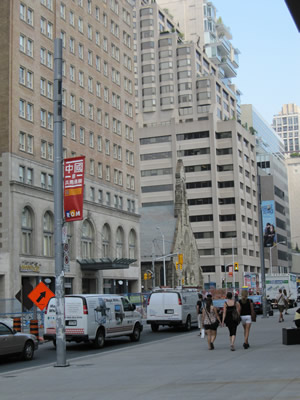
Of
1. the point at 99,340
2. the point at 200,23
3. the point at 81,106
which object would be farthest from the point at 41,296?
the point at 200,23

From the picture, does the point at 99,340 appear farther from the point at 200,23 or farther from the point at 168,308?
the point at 200,23

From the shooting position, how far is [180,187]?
106m

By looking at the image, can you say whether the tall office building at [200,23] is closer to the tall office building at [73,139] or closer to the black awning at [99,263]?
the tall office building at [73,139]

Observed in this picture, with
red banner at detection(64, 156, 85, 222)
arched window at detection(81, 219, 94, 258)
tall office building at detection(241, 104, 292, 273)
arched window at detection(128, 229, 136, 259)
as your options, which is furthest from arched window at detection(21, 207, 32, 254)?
tall office building at detection(241, 104, 292, 273)

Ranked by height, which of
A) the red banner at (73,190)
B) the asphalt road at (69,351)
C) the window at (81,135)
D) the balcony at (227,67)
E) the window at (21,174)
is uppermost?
the balcony at (227,67)

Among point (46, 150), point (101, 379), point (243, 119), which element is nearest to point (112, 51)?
point (46, 150)

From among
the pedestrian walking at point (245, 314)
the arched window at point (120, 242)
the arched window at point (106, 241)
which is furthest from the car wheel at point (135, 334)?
the arched window at point (120, 242)

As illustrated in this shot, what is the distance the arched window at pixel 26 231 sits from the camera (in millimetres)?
53713

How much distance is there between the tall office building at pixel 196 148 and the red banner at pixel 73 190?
86853 mm

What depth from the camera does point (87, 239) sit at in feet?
214

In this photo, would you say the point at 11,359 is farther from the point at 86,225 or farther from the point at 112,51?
the point at 112,51

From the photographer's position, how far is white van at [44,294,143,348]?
23.8 metres

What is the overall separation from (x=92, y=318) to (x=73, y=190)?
658 centimetres

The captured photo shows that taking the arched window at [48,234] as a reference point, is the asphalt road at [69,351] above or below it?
below
